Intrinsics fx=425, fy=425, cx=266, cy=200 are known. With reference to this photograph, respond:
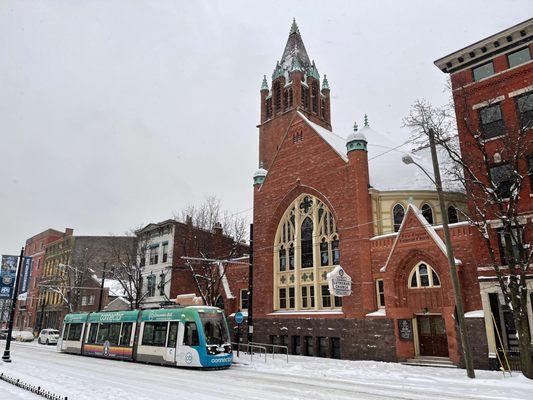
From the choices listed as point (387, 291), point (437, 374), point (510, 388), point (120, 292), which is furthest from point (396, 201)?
point (120, 292)

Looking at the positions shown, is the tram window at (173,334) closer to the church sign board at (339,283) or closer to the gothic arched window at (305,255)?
the church sign board at (339,283)

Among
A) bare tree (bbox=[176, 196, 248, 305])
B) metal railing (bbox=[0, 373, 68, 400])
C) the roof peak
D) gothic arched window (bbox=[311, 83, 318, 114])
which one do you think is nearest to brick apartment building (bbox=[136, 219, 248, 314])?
bare tree (bbox=[176, 196, 248, 305])

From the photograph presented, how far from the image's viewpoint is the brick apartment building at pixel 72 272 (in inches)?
2197

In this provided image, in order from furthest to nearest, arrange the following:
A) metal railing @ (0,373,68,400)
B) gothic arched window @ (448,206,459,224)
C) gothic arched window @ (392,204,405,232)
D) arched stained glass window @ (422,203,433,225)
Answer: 1. gothic arched window @ (448,206,459,224)
2. arched stained glass window @ (422,203,433,225)
3. gothic arched window @ (392,204,405,232)
4. metal railing @ (0,373,68,400)

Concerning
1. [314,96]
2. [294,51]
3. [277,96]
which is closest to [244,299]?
[277,96]

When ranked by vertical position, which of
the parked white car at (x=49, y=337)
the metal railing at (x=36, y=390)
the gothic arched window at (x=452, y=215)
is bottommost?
the metal railing at (x=36, y=390)

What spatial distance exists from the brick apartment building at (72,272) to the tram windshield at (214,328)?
126 ft

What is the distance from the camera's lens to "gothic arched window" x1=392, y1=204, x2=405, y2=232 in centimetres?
2812

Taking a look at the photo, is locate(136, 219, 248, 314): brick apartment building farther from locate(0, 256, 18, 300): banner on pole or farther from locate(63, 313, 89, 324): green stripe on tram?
locate(0, 256, 18, 300): banner on pole

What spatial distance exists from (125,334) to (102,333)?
3.26 metres

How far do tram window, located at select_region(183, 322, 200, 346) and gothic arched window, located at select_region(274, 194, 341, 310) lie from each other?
38.2 feet

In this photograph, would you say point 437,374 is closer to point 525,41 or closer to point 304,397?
point 304,397

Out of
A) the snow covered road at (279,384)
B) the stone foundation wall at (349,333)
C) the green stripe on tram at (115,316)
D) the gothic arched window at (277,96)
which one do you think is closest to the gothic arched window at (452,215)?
the stone foundation wall at (349,333)

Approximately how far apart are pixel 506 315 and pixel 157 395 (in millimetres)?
16172
